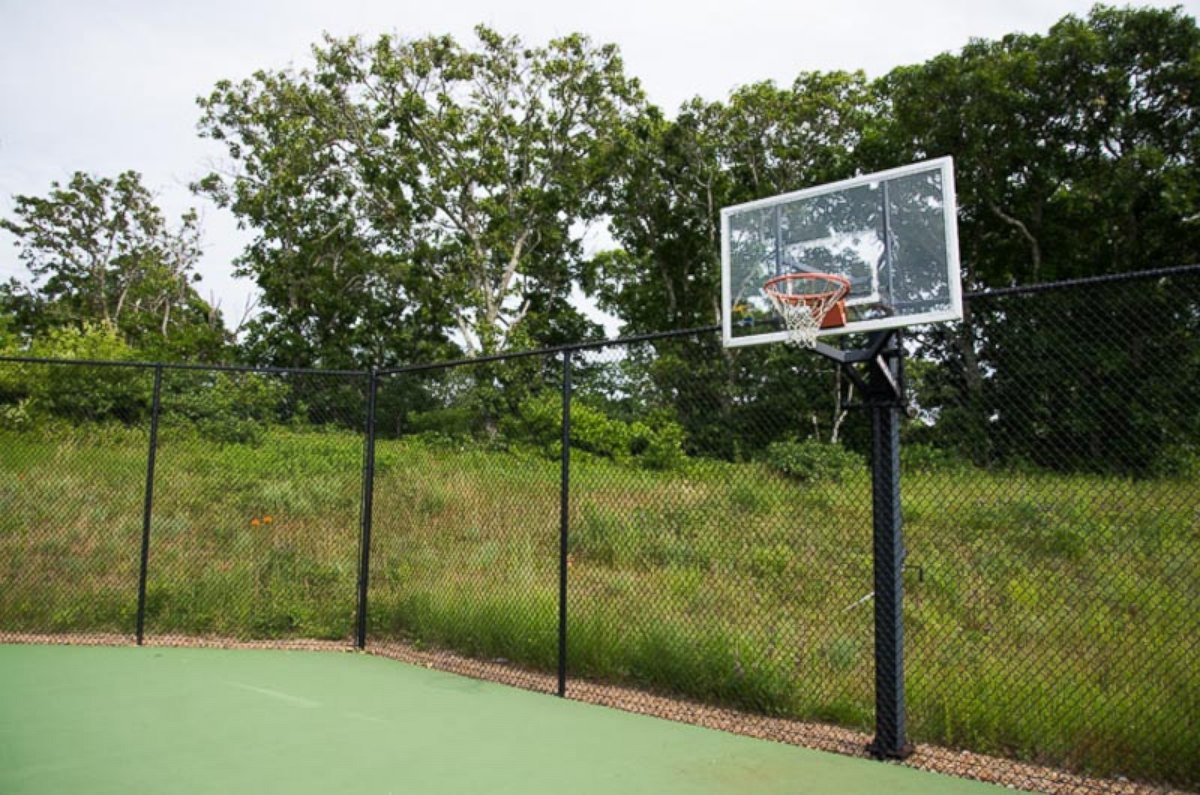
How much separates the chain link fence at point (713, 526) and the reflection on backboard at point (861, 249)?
0.41m

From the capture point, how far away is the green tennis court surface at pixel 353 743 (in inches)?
137

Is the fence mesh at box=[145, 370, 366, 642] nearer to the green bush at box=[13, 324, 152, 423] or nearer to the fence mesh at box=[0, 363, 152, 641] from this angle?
the fence mesh at box=[0, 363, 152, 641]

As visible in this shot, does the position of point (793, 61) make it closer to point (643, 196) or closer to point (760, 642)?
point (643, 196)

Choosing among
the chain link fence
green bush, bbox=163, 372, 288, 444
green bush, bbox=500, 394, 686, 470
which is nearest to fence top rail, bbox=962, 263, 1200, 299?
the chain link fence

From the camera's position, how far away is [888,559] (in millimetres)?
3887

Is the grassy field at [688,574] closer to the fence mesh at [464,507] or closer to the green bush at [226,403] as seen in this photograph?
the fence mesh at [464,507]

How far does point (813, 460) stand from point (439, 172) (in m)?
18.0

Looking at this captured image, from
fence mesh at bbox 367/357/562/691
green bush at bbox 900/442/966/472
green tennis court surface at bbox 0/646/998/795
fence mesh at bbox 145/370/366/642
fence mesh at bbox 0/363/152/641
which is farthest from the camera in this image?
fence mesh at bbox 0/363/152/641

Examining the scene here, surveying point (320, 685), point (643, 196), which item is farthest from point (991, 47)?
point (320, 685)

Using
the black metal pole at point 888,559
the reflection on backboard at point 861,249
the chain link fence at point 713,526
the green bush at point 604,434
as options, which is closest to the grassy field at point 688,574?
the chain link fence at point 713,526

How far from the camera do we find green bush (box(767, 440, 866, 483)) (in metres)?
5.21

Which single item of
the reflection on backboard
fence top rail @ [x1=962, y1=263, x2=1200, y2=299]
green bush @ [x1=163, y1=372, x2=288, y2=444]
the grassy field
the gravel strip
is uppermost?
the reflection on backboard

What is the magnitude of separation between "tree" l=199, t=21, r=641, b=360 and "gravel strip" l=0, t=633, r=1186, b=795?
14255 millimetres

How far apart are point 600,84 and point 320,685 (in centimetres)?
1893
